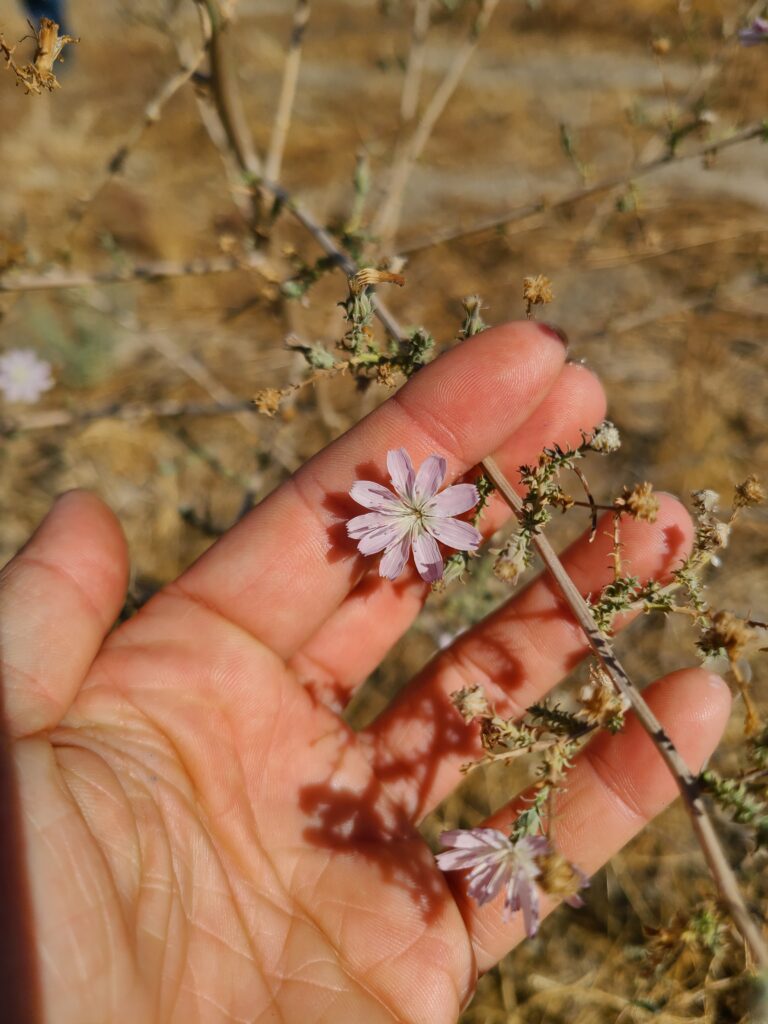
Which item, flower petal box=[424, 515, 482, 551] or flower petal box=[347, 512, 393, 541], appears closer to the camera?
flower petal box=[424, 515, 482, 551]

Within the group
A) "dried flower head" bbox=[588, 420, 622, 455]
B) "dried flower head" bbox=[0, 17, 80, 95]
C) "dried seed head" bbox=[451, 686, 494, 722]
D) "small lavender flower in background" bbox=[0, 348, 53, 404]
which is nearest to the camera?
"dried flower head" bbox=[0, 17, 80, 95]

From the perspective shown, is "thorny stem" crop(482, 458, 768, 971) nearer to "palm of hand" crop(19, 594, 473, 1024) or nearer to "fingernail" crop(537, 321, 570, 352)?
"fingernail" crop(537, 321, 570, 352)

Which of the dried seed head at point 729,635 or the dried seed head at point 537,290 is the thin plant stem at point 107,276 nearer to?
the dried seed head at point 537,290

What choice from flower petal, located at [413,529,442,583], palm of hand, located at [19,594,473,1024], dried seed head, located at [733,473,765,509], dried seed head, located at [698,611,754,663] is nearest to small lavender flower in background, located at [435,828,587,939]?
palm of hand, located at [19,594,473,1024]

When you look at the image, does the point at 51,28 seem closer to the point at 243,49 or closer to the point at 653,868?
the point at 653,868

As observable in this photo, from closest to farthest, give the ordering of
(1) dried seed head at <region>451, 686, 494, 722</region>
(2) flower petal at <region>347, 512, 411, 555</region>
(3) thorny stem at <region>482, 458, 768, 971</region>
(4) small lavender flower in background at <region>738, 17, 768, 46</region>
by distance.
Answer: (3) thorny stem at <region>482, 458, 768, 971</region>, (1) dried seed head at <region>451, 686, 494, 722</region>, (2) flower petal at <region>347, 512, 411, 555</region>, (4) small lavender flower in background at <region>738, 17, 768, 46</region>

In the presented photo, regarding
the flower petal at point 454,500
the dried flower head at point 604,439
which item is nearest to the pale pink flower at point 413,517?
the flower petal at point 454,500

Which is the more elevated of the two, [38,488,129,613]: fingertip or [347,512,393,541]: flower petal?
[38,488,129,613]: fingertip

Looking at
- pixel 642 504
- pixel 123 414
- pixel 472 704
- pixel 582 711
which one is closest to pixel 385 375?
pixel 642 504
